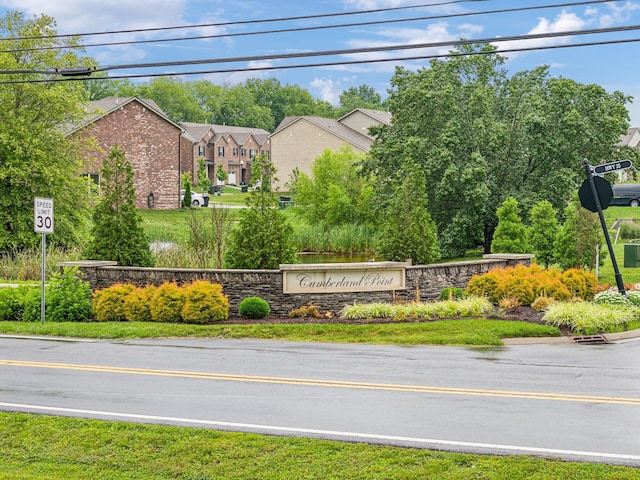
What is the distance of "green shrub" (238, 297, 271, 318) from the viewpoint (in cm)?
1953

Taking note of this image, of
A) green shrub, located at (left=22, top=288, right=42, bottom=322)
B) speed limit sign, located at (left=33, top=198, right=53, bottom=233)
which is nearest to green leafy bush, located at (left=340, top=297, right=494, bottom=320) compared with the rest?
speed limit sign, located at (left=33, top=198, right=53, bottom=233)

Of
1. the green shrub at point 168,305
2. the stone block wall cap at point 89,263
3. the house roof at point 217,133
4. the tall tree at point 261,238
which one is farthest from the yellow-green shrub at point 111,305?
the house roof at point 217,133

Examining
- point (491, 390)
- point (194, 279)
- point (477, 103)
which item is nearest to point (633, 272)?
point (477, 103)

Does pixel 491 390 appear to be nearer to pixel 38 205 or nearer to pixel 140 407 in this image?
pixel 140 407

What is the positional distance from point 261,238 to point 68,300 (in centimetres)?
515

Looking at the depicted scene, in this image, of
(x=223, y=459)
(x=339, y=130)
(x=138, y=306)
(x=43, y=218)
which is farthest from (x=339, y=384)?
(x=339, y=130)

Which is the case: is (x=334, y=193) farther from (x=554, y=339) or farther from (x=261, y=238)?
(x=554, y=339)

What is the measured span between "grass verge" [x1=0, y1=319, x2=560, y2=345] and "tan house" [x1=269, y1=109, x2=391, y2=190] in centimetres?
5690

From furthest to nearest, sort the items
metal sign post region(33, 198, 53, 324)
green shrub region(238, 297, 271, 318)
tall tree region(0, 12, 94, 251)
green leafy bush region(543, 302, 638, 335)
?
tall tree region(0, 12, 94, 251)
green shrub region(238, 297, 271, 318)
metal sign post region(33, 198, 53, 324)
green leafy bush region(543, 302, 638, 335)

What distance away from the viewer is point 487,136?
1475 inches

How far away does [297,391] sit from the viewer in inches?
474

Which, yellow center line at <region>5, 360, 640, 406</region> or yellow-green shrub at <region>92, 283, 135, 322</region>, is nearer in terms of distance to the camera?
yellow center line at <region>5, 360, 640, 406</region>

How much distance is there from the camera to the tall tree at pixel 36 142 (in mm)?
34438

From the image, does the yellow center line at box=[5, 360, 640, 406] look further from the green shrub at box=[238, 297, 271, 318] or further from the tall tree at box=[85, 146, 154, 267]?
the tall tree at box=[85, 146, 154, 267]
